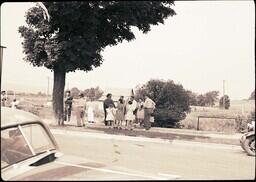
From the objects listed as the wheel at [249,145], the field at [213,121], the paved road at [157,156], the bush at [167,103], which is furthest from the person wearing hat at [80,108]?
the field at [213,121]

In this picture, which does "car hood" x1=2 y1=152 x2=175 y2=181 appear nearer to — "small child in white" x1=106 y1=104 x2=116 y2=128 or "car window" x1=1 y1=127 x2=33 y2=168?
"car window" x1=1 y1=127 x2=33 y2=168

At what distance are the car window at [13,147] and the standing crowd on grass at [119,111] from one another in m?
1.95

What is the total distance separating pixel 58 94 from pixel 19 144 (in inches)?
80.6

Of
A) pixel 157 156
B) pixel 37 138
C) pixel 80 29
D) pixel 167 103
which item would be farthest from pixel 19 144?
pixel 167 103

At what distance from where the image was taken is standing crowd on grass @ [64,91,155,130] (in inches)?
230

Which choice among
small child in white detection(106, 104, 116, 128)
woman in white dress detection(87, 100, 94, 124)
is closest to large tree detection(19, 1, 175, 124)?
woman in white dress detection(87, 100, 94, 124)

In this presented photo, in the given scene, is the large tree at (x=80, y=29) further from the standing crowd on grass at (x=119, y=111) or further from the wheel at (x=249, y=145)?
the wheel at (x=249, y=145)

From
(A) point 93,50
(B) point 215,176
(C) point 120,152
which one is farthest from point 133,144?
(B) point 215,176

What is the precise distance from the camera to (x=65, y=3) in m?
4.38

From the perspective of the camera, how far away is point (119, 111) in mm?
9484

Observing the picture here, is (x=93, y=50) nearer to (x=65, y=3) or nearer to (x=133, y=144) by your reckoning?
(x=65, y=3)

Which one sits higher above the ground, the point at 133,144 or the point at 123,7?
the point at 123,7

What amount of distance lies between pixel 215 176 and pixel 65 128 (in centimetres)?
232

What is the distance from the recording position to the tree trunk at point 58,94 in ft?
16.7
